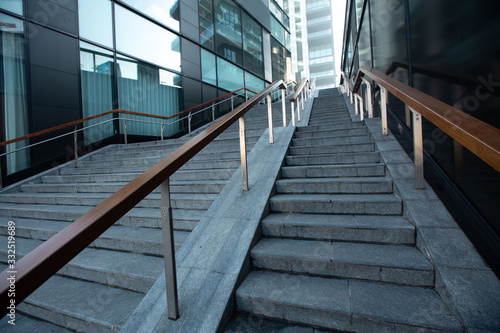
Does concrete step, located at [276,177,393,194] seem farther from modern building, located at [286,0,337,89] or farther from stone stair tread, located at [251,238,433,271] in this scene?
modern building, located at [286,0,337,89]

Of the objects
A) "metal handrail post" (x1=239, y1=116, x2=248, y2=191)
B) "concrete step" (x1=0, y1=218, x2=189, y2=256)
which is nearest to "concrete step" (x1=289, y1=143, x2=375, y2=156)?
"metal handrail post" (x1=239, y1=116, x2=248, y2=191)

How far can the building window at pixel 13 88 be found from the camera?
5164mm

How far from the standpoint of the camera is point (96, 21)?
6730 mm

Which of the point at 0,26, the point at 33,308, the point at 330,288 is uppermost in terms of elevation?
the point at 0,26

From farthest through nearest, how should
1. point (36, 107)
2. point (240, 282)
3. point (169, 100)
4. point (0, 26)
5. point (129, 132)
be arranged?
point (169, 100), point (129, 132), point (36, 107), point (0, 26), point (240, 282)

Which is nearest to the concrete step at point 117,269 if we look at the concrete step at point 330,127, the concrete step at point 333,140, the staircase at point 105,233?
the staircase at point 105,233

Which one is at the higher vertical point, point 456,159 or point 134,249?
point 456,159

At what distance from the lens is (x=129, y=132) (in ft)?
24.4

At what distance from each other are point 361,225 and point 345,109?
20.6 ft

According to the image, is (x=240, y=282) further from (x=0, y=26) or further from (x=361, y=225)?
(x=0, y=26)

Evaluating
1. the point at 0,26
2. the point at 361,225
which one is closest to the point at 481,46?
the point at 361,225

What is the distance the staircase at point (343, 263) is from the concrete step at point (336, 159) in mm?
311

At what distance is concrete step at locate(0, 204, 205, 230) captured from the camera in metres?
2.64

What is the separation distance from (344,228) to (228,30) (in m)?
12.2
